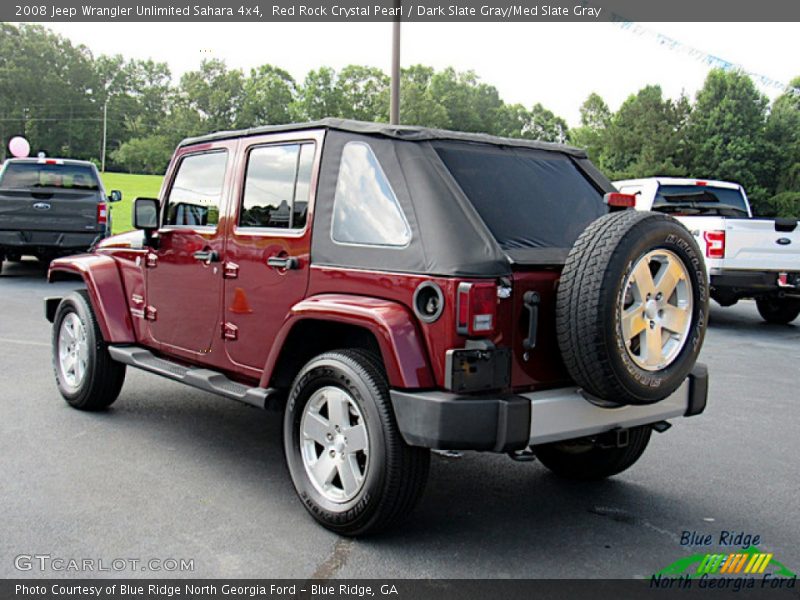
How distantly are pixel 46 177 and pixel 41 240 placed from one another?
116 centimetres

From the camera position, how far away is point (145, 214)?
5.21 m

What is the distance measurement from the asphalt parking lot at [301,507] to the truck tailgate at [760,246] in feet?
14.6

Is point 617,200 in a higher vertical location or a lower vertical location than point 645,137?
lower

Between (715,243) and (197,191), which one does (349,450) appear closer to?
(197,191)

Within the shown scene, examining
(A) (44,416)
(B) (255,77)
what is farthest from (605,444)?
(B) (255,77)

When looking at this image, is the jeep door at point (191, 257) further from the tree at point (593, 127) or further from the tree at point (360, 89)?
the tree at point (360, 89)

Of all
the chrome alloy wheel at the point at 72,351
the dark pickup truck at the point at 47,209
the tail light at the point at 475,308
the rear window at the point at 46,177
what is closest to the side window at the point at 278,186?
the tail light at the point at 475,308

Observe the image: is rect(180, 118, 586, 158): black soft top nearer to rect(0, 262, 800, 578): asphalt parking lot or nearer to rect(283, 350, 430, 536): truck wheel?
rect(283, 350, 430, 536): truck wheel

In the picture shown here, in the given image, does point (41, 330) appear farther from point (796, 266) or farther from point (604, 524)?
point (796, 266)

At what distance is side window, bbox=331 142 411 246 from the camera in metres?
3.76

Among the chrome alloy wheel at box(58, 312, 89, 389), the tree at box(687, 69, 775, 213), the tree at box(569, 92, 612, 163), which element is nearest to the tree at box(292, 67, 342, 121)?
the tree at box(569, 92, 612, 163)

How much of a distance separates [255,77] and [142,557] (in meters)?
93.4

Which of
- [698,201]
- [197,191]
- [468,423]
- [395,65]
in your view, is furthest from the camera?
[395,65]

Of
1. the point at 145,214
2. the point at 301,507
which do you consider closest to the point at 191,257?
the point at 145,214
